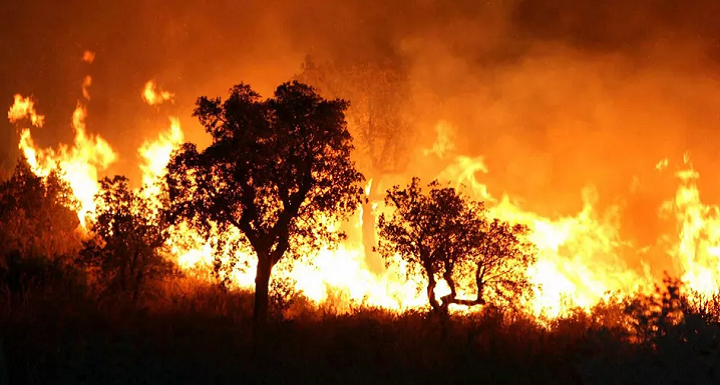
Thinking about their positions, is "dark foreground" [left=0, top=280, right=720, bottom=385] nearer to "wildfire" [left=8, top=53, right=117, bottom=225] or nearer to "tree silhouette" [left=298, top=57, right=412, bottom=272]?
"wildfire" [left=8, top=53, right=117, bottom=225]

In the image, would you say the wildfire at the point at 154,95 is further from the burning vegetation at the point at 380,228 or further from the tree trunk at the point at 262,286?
the tree trunk at the point at 262,286

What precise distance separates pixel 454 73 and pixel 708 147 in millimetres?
13659

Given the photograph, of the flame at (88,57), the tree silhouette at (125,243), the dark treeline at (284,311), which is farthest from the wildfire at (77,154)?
the tree silhouette at (125,243)

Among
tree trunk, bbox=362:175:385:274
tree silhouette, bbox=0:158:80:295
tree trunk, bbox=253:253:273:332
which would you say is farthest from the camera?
tree trunk, bbox=362:175:385:274

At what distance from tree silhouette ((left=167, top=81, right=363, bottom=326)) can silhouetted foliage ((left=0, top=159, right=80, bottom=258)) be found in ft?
24.6

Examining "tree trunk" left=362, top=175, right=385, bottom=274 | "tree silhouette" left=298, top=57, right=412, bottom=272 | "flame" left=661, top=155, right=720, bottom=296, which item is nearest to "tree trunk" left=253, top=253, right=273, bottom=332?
"tree trunk" left=362, top=175, right=385, bottom=274

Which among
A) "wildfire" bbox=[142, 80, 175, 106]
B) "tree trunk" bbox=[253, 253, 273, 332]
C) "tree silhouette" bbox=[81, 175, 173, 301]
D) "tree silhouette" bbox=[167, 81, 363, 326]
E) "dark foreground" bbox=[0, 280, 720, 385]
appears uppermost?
"wildfire" bbox=[142, 80, 175, 106]

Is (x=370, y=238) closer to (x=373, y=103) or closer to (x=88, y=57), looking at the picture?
(x=373, y=103)

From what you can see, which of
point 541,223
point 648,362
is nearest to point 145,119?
point 541,223

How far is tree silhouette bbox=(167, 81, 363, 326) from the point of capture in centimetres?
1638

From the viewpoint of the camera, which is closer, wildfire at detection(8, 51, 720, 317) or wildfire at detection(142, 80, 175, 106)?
wildfire at detection(8, 51, 720, 317)

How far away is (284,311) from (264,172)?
4855mm

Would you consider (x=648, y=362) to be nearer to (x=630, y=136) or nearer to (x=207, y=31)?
(x=630, y=136)

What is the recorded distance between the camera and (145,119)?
38688 mm
